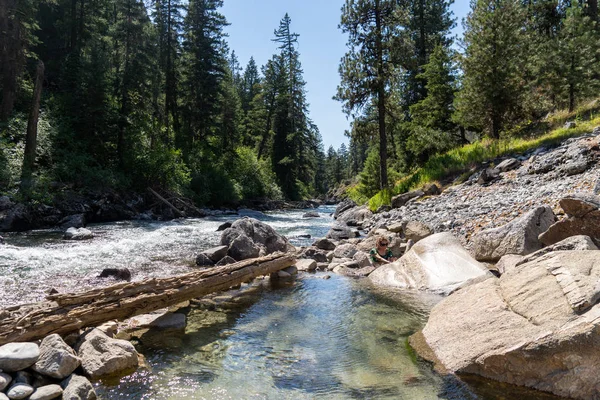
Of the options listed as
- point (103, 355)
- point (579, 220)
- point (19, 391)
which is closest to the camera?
point (19, 391)

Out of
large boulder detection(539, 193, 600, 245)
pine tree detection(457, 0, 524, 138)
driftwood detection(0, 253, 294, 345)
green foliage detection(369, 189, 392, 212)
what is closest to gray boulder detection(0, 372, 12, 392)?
driftwood detection(0, 253, 294, 345)

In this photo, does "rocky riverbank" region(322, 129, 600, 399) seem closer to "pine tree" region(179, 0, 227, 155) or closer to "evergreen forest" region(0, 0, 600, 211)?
"evergreen forest" region(0, 0, 600, 211)

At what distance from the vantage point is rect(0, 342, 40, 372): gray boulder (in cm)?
404

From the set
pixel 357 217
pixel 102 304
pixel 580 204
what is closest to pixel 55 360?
pixel 102 304

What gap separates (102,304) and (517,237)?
9.16 meters

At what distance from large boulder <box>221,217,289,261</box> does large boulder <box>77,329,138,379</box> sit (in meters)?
6.15

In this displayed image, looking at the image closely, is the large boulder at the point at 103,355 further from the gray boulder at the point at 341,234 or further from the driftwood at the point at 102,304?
the gray boulder at the point at 341,234

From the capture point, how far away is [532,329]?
170 inches

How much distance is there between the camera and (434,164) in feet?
71.6

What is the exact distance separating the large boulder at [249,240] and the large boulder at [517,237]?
20.7 feet

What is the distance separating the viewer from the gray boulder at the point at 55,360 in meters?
4.16

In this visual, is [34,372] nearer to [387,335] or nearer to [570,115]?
[387,335]

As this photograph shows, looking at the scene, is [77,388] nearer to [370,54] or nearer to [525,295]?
[525,295]

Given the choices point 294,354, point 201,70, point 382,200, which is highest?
point 201,70
